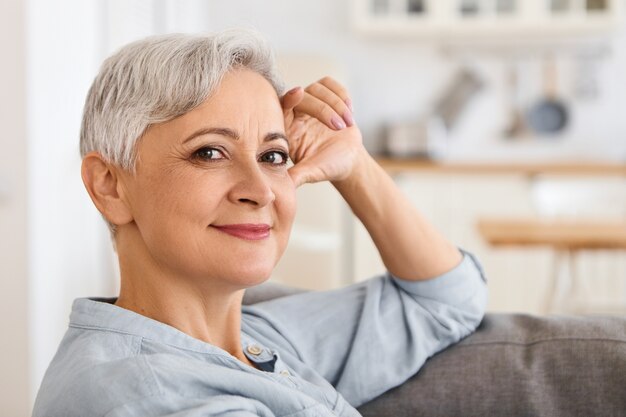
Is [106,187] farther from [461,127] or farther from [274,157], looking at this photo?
[461,127]

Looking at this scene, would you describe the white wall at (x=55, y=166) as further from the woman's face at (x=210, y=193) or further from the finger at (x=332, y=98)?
the woman's face at (x=210, y=193)

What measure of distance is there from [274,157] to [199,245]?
0.67ft

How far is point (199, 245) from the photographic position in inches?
49.6

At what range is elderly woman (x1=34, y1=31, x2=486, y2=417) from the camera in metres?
1.11

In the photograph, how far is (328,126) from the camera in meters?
1.54

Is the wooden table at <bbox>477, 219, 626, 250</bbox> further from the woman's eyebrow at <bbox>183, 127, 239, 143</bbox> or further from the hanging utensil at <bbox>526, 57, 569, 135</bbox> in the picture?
the woman's eyebrow at <bbox>183, 127, 239, 143</bbox>

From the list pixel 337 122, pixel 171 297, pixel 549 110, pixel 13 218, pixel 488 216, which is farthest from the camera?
pixel 549 110

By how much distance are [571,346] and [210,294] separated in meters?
0.62

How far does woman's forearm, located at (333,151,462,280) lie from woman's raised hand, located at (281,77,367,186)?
1.4 inches

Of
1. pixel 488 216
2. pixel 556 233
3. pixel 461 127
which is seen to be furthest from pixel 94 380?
pixel 461 127

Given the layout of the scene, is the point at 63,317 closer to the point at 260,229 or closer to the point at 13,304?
the point at 13,304

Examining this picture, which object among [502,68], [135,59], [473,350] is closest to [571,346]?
[473,350]

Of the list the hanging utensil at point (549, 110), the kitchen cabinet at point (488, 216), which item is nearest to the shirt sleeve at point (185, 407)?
the kitchen cabinet at point (488, 216)

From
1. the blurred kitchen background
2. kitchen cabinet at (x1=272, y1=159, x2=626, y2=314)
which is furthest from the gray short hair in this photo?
kitchen cabinet at (x1=272, y1=159, x2=626, y2=314)
